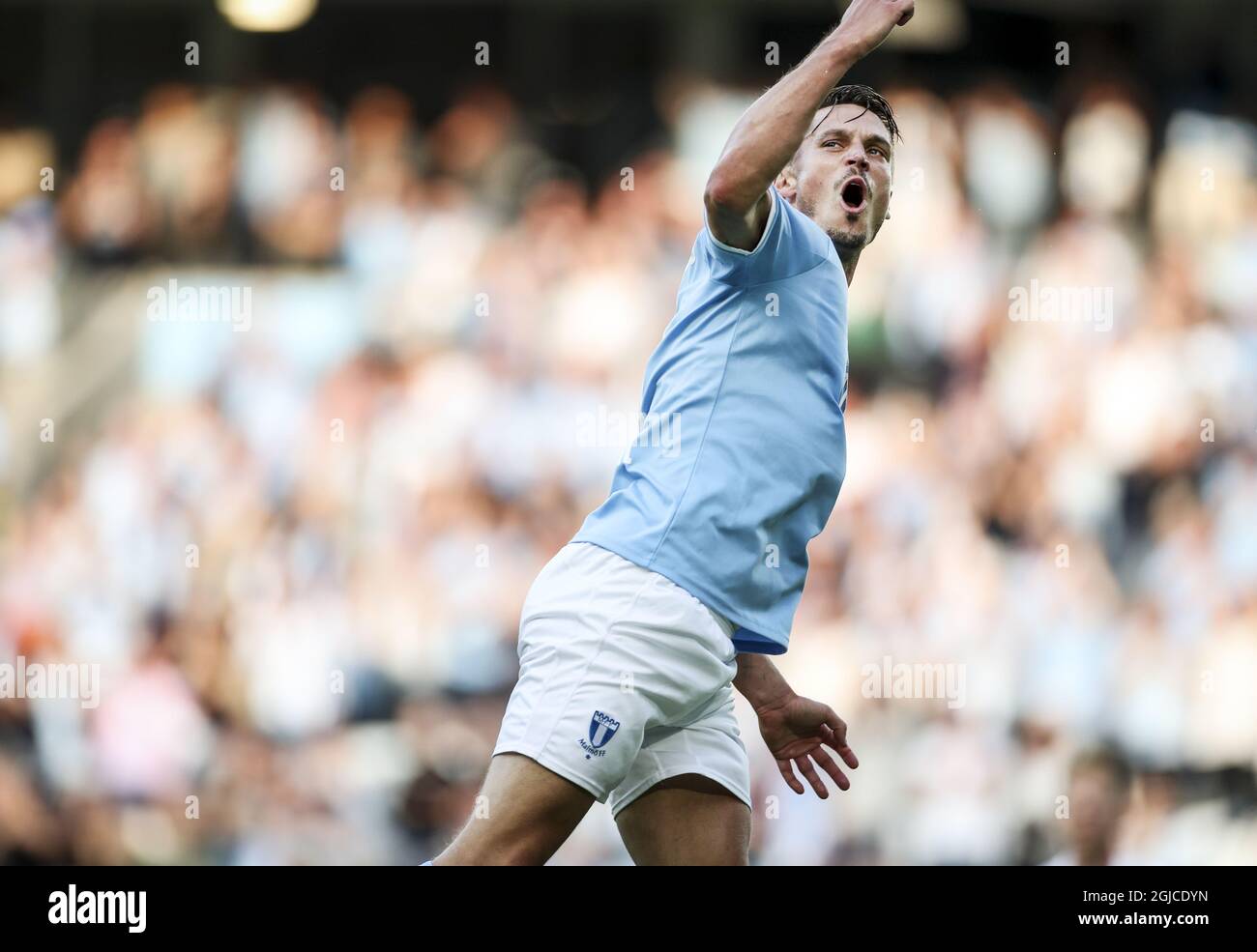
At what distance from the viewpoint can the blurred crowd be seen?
7492 millimetres

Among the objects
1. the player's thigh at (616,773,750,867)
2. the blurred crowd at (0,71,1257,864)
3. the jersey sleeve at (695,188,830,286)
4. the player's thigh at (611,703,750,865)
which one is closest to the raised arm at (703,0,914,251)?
the jersey sleeve at (695,188,830,286)

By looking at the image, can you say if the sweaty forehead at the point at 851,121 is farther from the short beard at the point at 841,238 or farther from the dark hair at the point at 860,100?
the short beard at the point at 841,238

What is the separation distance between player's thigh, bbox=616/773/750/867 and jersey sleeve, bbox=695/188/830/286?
42.4 inches

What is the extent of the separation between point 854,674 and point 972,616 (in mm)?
752

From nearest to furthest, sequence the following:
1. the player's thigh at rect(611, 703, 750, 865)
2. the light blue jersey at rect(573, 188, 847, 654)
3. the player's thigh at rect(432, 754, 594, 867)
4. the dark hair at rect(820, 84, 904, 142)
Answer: the player's thigh at rect(432, 754, 594, 867) → the light blue jersey at rect(573, 188, 847, 654) → the player's thigh at rect(611, 703, 750, 865) → the dark hair at rect(820, 84, 904, 142)

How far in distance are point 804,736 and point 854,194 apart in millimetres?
1269

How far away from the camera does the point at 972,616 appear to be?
26.8 ft

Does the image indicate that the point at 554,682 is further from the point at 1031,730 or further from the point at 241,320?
the point at 241,320

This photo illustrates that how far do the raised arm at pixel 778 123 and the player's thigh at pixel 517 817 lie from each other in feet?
3.76

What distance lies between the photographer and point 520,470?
809cm

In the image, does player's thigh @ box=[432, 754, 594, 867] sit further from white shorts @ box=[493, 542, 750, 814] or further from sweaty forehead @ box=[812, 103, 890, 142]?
sweaty forehead @ box=[812, 103, 890, 142]

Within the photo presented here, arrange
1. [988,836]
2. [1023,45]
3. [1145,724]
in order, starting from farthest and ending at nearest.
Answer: [1023,45]
[1145,724]
[988,836]
